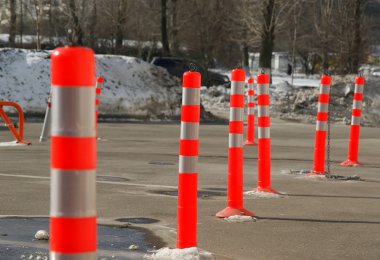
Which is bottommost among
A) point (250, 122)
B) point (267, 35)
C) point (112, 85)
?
point (250, 122)

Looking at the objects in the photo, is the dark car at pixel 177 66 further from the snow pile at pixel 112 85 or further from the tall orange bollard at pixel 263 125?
the tall orange bollard at pixel 263 125

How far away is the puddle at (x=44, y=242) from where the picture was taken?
256 inches

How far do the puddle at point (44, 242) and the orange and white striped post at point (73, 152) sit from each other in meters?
2.66

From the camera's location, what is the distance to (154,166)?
13.8 meters

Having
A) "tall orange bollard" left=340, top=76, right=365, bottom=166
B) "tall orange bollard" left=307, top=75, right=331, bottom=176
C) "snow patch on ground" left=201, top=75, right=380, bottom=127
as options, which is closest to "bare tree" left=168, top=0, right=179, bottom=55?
"snow patch on ground" left=201, top=75, right=380, bottom=127

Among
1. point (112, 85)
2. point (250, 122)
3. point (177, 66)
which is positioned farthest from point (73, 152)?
point (177, 66)

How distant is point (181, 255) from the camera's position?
6539 mm

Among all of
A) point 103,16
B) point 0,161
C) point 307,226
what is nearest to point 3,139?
point 0,161

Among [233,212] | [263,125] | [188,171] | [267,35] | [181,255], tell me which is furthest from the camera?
[267,35]

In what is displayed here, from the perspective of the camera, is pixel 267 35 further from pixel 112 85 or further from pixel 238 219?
pixel 238 219

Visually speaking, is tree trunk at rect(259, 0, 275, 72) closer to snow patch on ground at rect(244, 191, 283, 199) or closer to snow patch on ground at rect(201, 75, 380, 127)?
snow patch on ground at rect(201, 75, 380, 127)

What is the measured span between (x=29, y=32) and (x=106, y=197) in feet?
347

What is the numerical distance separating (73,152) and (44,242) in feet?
11.3

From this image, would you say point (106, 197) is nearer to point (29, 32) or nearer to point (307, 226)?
point (307, 226)
